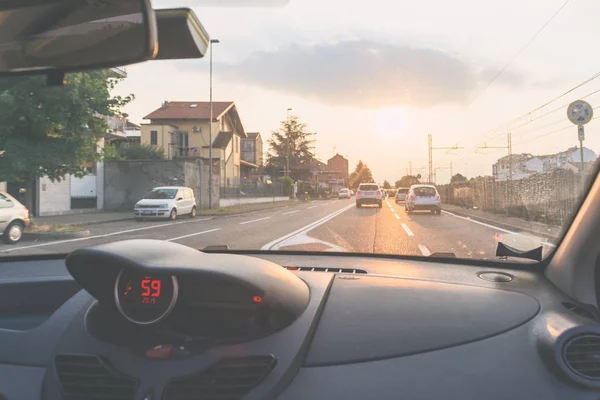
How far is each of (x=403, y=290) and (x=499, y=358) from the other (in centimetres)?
63

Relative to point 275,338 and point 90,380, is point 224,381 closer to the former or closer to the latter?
point 275,338

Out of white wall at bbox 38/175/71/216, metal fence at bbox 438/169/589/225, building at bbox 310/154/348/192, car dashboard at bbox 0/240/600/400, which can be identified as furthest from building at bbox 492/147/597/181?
white wall at bbox 38/175/71/216

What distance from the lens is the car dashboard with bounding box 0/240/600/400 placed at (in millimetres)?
1699

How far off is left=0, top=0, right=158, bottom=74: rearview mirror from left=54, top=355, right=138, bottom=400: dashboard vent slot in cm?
138

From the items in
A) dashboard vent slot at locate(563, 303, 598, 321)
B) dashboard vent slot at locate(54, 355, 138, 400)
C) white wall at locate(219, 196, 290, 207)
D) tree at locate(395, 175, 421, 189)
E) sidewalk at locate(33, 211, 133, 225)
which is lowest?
dashboard vent slot at locate(54, 355, 138, 400)

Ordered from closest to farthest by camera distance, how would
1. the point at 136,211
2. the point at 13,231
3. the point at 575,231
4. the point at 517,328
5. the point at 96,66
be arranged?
the point at 517,328
the point at 96,66
the point at 575,231
the point at 13,231
the point at 136,211

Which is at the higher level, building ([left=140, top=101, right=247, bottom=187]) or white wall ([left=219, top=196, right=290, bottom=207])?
building ([left=140, top=101, right=247, bottom=187])

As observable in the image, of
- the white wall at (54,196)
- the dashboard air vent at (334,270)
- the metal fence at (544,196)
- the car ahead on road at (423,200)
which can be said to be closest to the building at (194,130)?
the white wall at (54,196)

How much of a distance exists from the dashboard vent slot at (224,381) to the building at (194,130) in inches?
132

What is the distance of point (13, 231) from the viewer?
5.36 metres

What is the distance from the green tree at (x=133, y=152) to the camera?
771 centimetres

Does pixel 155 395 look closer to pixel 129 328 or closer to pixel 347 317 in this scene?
pixel 129 328

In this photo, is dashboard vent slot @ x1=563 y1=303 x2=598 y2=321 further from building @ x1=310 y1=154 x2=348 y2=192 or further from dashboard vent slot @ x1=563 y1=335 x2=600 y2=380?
building @ x1=310 y1=154 x2=348 y2=192

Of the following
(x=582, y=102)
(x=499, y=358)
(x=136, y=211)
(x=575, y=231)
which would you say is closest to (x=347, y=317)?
(x=499, y=358)
